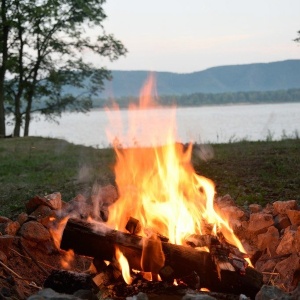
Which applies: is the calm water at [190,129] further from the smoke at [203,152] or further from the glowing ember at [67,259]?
the glowing ember at [67,259]

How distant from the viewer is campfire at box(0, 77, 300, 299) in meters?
3.96

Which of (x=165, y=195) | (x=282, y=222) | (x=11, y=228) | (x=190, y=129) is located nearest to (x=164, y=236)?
(x=165, y=195)

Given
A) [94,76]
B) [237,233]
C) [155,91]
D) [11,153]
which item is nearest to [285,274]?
[237,233]

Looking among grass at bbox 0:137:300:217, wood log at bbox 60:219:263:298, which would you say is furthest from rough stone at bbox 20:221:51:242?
grass at bbox 0:137:300:217

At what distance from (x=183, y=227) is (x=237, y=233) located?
2.10ft

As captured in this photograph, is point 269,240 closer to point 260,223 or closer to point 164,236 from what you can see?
point 260,223

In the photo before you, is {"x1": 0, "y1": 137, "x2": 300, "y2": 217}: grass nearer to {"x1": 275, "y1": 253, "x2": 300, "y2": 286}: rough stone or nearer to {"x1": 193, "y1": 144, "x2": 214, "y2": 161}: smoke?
{"x1": 193, "y1": 144, "x2": 214, "y2": 161}: smoke

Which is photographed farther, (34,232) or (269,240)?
(34,232)

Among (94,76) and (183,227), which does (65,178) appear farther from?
(94,76)

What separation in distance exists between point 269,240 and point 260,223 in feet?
0.73

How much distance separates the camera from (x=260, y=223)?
482cm

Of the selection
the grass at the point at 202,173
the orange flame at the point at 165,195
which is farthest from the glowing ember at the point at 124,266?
the grass at the point at 202,173

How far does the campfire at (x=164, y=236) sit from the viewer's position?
3965 mm

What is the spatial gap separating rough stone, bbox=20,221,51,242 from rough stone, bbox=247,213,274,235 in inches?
71.7
